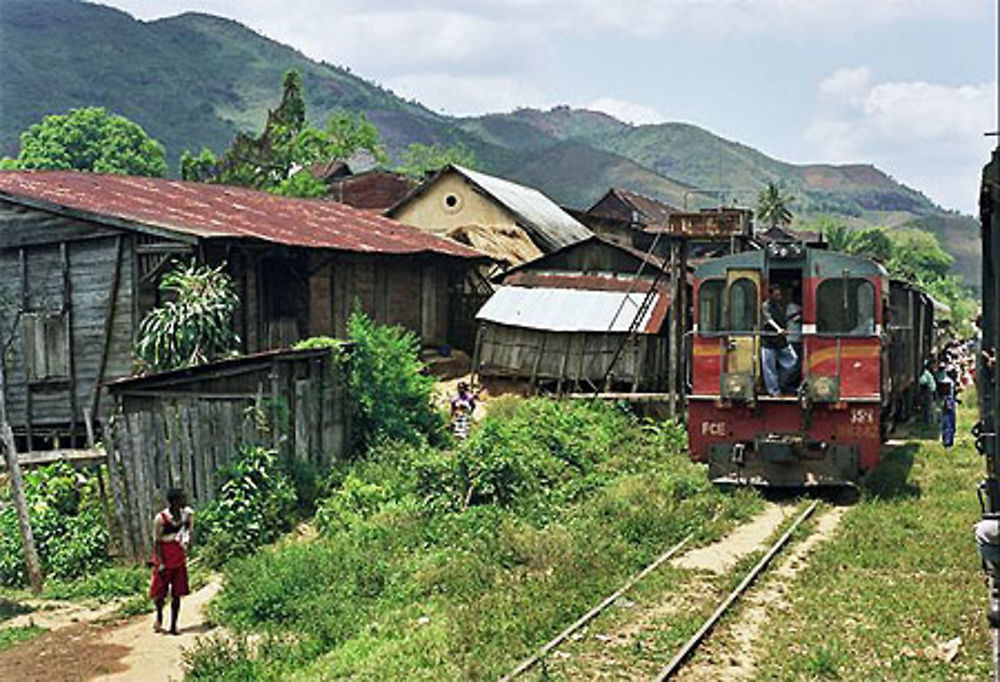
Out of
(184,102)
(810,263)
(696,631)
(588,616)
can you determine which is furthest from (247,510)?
(184,102)

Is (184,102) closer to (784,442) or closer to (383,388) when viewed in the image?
(383,388)

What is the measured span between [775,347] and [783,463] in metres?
1.58

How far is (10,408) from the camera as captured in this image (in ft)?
63.3

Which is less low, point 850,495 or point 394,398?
point 394,398

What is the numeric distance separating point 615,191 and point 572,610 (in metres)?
52.4

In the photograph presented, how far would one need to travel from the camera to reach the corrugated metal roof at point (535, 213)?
36.6 m

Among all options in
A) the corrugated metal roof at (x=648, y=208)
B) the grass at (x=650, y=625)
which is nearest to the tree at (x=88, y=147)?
the corrugated metal roof at (x=648, y=208)

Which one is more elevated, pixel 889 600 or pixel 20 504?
pixel 20 504

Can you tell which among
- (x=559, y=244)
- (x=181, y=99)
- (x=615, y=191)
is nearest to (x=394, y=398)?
(x=559, y=244)

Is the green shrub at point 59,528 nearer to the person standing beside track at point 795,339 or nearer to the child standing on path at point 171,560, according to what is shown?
the child standing on path at point 171,560

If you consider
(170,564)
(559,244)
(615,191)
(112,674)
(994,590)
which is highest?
(615,191)

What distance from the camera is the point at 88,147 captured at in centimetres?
7369

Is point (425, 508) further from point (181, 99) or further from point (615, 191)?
point (181, 99)

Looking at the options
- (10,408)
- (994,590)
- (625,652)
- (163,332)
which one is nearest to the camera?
(994,590)
